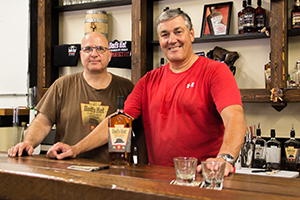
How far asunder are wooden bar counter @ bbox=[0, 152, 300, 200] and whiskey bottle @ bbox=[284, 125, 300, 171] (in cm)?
164

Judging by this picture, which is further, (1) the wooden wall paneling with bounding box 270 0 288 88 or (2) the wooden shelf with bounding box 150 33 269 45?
(2) the wooden shelf with bounding box 150 33 269 45

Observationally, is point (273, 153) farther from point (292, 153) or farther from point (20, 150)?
point (20, 150)

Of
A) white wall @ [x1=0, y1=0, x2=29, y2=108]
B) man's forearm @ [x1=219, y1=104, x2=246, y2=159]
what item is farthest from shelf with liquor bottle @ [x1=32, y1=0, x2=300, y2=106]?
man's forearm @ [x1=219, y1=104, x2=246, y2=159]

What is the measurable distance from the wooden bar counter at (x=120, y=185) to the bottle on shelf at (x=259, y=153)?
1676 mm

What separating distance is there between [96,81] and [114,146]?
95 cm

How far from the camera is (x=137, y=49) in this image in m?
3.19

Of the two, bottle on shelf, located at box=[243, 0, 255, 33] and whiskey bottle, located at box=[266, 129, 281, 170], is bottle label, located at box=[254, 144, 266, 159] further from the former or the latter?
bottle on shelf, located at box=[243, 0, 255, 33]

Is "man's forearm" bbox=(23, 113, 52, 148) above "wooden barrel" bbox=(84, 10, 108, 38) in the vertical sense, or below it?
below

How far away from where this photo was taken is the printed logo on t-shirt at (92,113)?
2146 millimetres

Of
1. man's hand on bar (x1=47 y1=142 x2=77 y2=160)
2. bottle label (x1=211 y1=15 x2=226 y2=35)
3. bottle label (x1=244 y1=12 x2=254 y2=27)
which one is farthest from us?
bottle label (x1=211 y1=15 x2=226 y2=35)

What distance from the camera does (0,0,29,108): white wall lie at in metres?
4.32

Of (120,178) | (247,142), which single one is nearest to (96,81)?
(120,178)

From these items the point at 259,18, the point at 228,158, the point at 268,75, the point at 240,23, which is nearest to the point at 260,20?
the point at 259,18

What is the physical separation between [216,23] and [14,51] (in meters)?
2.78
